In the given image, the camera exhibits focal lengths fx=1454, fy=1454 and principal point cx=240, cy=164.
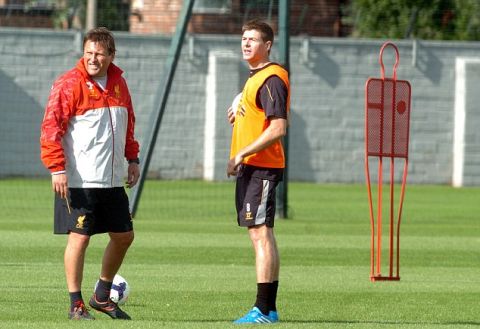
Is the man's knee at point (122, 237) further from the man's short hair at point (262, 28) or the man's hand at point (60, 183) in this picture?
the man's short hair at point (262, 28)

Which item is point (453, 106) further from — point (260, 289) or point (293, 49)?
point (260, 289)

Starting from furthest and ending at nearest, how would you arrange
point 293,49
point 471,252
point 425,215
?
point 293,49 < point 425,215 < point 471,252

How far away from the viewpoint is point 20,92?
31.4 meters

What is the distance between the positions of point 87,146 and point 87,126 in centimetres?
13

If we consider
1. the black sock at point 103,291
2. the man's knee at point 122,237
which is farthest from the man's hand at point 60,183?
the black sock at point 103,291

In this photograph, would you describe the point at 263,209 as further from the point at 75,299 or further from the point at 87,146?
the point at 75,299

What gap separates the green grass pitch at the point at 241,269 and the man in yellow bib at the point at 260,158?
37cm

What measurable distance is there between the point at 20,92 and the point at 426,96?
9466mm

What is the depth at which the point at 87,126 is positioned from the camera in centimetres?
966

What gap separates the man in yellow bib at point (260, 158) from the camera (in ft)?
31.9

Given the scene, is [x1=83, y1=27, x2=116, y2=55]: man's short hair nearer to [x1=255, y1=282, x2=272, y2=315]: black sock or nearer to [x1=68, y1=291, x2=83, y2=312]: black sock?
[x1=68, y1=291, x2=83, y2=312]: black sock

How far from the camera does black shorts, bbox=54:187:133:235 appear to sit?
9.68 metres

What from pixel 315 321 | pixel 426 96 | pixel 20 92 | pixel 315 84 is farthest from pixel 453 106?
pixel 315 321

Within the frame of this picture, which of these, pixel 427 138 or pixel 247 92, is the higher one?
pixel 247 92
